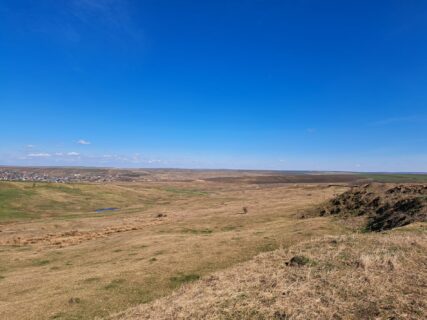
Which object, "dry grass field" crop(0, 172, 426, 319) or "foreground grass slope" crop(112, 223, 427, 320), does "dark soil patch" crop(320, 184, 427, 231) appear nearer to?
"dry grass field" crop(0, 172, 426, 319)

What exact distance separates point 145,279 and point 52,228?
1739 inches

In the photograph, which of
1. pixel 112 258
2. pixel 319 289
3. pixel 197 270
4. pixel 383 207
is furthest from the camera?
pixel 383 207

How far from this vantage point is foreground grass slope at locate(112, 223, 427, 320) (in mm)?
11023

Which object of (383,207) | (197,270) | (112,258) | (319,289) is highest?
(383,207)

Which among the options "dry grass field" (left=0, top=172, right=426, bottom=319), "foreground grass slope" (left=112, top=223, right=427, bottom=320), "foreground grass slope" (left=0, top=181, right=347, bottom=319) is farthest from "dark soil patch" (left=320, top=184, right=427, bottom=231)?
"foreground grass slope" (left=112, top=223, right=427, bottom=320)

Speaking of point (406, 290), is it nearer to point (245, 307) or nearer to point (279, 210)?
point (245, 307)

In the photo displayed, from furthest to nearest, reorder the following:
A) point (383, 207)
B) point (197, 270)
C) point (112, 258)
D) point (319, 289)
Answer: point (383, 207)
point (112, 258)
point (197, 270)
point (319, 289)

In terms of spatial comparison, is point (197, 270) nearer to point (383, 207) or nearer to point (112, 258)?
point (112, 258)

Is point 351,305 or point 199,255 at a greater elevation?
point 351,305

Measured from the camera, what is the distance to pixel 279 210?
194 ft

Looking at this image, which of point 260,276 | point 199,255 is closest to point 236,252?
point 199,255

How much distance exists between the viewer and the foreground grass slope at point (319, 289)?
11023 millimetres

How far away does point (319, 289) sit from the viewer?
42.4ft

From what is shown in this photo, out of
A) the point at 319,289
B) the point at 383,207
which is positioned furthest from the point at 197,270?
the point at 383,207
